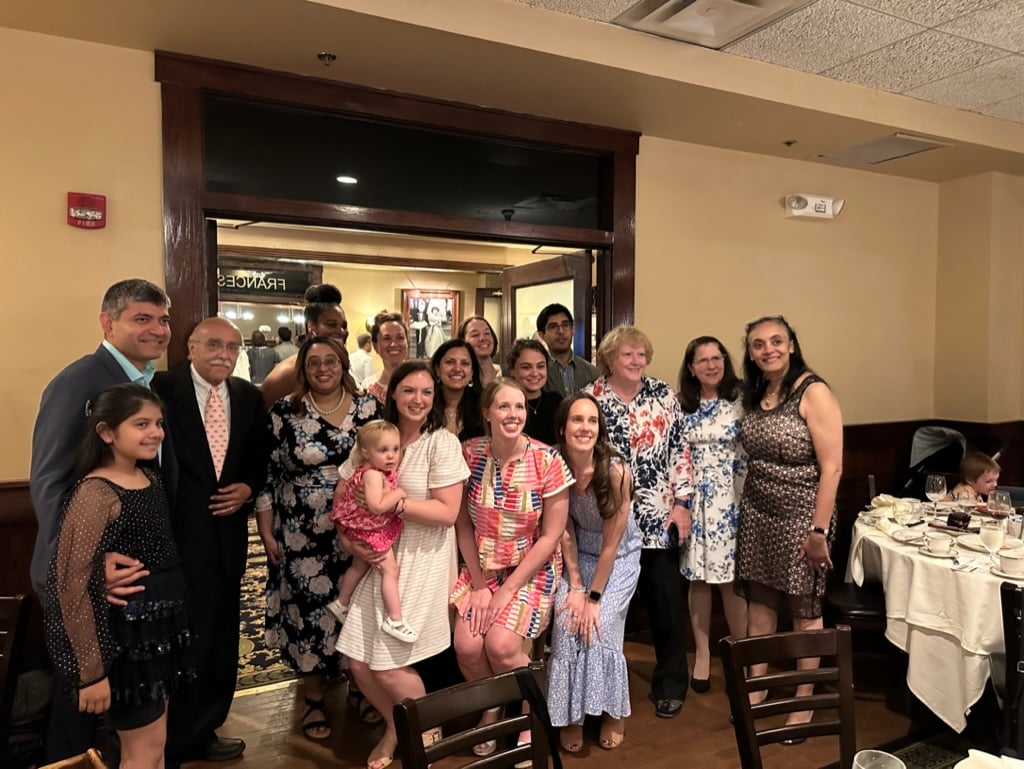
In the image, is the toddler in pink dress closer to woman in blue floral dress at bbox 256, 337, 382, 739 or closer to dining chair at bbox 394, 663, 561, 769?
woman in blue floral dress at bbox 256, 337, 382, 739

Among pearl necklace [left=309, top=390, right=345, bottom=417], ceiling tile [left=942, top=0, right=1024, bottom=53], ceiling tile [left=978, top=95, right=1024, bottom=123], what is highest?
ceiling tile [left=978, top=95, right=1024, bottom=123]

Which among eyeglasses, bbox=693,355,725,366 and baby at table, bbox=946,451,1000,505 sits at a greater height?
eyeglasses, bbox=693,355,725,366

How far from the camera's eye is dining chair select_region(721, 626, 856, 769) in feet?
5.18

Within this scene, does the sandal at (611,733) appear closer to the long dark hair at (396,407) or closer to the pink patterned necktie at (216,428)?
the long dark hair at (396,407)

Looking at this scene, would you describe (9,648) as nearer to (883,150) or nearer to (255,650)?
(255,650)

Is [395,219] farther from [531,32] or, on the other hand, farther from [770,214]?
[770,214]

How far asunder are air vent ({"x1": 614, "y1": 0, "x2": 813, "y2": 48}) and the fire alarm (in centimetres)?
226

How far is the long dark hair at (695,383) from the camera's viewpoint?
10.3ft

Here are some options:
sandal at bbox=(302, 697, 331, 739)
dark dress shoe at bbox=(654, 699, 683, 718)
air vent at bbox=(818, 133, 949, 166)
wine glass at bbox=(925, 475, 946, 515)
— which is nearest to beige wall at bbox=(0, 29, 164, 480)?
sandal at bbox=(302, 697, 331, 739)

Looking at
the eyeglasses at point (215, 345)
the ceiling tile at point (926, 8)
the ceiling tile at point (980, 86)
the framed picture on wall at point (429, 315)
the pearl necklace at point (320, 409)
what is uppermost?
the ceiling tile at point (980, 86)

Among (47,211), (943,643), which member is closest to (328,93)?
(47,211)

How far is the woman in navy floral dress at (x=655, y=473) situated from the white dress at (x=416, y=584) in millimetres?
810

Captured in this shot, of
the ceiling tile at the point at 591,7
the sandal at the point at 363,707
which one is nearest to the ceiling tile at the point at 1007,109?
the ceiling tile at the point at 591,7

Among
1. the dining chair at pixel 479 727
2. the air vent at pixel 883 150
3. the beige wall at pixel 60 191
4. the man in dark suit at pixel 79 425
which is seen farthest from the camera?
the air vent at pixel 883 150
